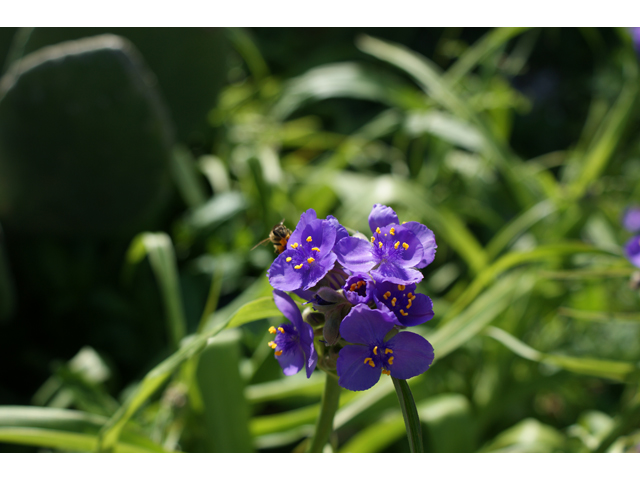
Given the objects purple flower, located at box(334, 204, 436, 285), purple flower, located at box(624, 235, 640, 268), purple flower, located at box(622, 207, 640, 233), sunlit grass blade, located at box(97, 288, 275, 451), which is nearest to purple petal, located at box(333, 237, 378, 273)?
Answer: purple flower, located at box(334, 204, 436, 285)

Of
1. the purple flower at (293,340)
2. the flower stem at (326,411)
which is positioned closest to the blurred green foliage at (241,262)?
the flower stem at (326,411)

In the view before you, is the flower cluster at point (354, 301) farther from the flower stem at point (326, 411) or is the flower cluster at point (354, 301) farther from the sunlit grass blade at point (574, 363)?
the sunlit grass blade at point (574, 363)

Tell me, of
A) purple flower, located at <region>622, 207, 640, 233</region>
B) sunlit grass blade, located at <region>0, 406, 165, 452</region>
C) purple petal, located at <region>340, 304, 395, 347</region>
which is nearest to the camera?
purple petal, located at <region>340, 304, 395, 347</region>

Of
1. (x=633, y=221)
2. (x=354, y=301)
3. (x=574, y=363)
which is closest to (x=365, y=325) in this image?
(x=354, y=301)

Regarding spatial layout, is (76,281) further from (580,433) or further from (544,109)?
(544,109)

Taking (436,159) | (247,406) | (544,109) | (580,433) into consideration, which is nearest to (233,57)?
(436,159)

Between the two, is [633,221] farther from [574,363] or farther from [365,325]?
[365,325]

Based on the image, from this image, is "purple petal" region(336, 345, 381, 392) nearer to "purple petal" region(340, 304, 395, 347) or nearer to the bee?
"purple petal" region(340, 304, 395, 347)
